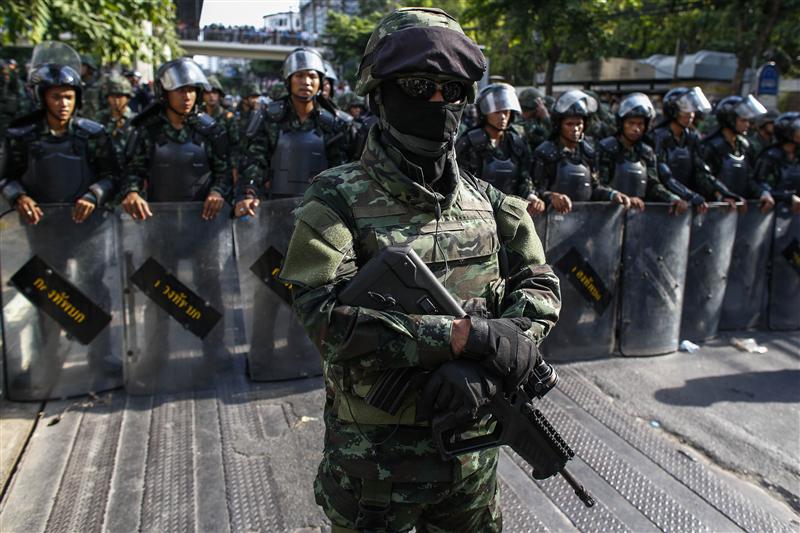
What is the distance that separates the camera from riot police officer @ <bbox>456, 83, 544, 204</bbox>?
204 inches

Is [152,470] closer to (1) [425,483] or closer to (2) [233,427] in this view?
(2) [233,427]

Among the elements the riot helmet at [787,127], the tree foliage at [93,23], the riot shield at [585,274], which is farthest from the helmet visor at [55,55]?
the riot helmet at [787,127]

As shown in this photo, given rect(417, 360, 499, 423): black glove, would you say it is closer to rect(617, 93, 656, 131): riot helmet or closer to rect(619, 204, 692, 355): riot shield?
rect(619, 204, 692, 355): riot shield

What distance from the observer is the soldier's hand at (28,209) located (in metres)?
3.80

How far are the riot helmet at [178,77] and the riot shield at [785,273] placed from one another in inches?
201

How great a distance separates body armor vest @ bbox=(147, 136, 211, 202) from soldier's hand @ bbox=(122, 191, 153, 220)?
551 mm

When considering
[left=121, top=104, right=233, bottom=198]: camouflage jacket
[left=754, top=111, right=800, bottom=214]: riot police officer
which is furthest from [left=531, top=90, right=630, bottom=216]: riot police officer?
[left=121, top=104, right=233, bottom=198]: camouflage jacket

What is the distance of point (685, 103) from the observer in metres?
6.05

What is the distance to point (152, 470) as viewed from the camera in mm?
3320

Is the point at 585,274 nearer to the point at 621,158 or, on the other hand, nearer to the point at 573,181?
the point at 573,181

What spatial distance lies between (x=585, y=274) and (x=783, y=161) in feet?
9.50

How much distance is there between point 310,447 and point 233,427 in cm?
55

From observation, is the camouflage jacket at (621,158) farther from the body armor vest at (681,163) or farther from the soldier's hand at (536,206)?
the soldier's hand at (536,206)

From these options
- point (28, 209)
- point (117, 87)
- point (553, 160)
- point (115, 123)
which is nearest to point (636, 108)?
point (553, 160)
